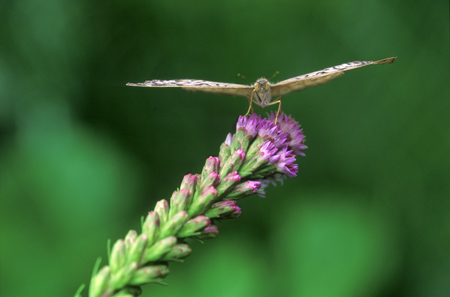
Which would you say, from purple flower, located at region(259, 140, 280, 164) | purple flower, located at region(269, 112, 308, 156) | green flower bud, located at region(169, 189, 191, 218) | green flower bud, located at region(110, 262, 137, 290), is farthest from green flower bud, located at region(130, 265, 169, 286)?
purple flower, located at region(269, 112, 308, 156)

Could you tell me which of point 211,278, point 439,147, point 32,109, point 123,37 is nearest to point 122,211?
point 211,278

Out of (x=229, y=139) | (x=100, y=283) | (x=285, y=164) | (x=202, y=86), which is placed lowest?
(x=100, y=283)

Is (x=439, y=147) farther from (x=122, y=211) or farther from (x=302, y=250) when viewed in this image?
(x=122, y=211)

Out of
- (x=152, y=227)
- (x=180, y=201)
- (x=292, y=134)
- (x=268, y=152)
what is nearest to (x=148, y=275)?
(x=152, y=227)

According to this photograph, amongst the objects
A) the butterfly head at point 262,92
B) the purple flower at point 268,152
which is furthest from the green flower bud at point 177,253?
the butterfly head at point 262,92

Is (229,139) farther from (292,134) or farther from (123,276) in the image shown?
(123,276)
